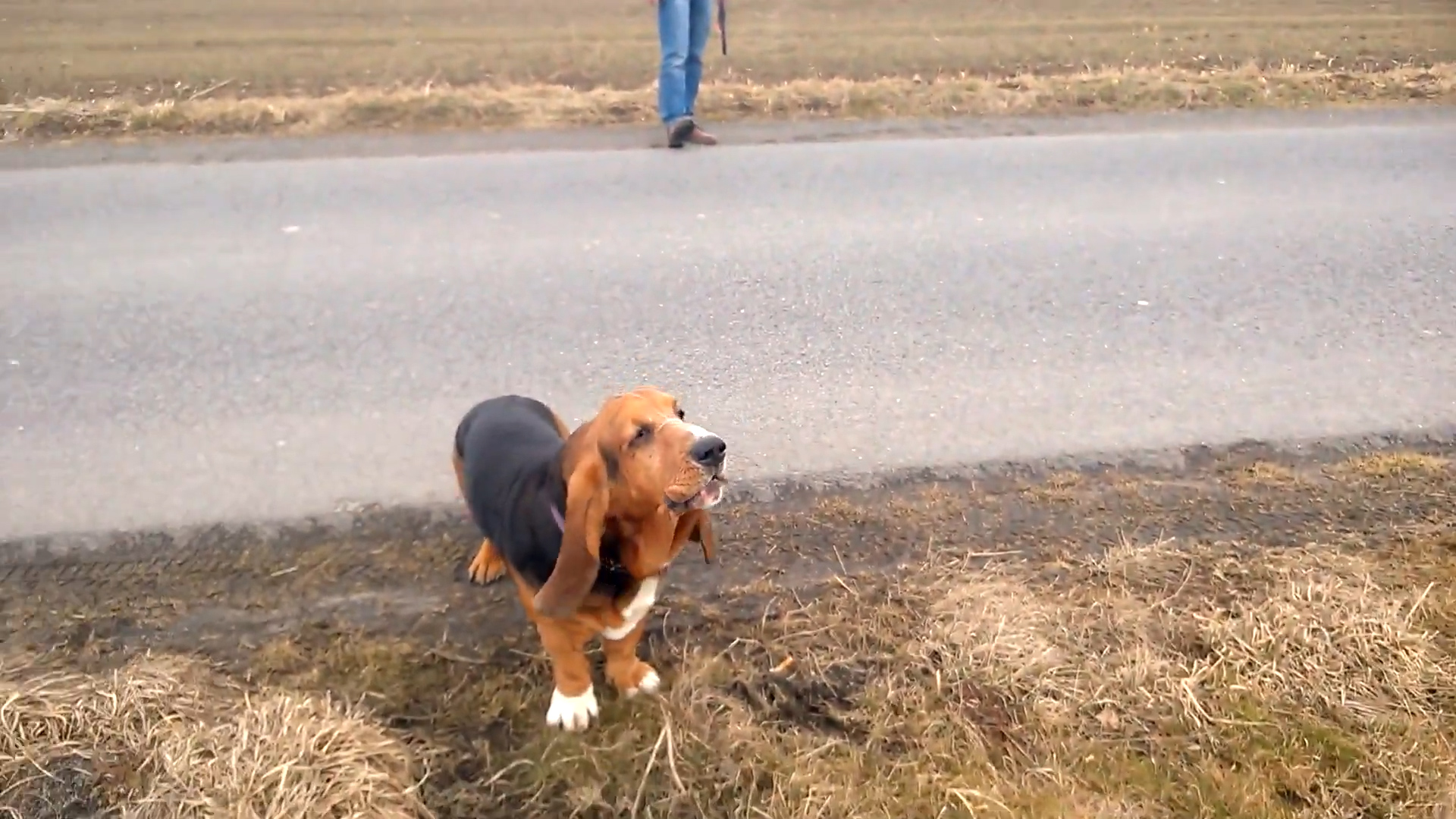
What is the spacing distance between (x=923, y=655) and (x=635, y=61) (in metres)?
8.08

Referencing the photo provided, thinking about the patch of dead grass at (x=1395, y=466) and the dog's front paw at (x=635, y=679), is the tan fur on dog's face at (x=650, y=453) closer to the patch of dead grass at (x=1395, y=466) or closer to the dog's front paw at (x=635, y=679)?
the dog's front paw at (x=635, y=679)

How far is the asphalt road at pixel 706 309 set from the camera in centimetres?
416

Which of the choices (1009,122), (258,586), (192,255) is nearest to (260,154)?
(192,255)

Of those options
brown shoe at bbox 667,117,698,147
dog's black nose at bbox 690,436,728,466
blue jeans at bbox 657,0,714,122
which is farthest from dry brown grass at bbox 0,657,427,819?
blue jeans at bbox 657,0,714,122

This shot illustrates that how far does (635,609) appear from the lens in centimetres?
273

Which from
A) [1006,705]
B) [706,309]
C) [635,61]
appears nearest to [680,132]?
[706,309]

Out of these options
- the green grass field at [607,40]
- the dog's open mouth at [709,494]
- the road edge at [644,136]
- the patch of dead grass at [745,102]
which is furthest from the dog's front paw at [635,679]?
the green grass field at [607,40]

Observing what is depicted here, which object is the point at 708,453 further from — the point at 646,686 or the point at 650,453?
the point at 646,686

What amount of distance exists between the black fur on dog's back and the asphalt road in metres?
0.73

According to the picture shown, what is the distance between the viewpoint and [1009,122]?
8016mm

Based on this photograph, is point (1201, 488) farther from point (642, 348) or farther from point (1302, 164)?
point (1302, 164)

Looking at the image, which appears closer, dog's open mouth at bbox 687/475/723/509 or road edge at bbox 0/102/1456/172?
dog's open mouth at bbox 687/475/723/509

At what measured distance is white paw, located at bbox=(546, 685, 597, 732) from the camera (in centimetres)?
284

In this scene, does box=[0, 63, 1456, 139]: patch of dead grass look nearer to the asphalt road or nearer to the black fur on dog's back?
the asphalt road
